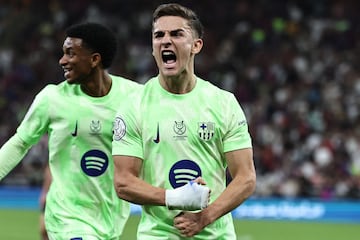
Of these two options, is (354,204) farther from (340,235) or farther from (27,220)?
(27,220)

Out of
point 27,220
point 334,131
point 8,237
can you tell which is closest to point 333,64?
point 334,131

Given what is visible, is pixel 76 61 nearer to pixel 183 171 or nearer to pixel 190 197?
pixel 183 171

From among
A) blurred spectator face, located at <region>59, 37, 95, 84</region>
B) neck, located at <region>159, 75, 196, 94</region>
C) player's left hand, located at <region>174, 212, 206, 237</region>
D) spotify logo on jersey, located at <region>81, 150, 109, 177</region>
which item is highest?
blurred spectator face, located at <region>59, 37, 95, 84</region>

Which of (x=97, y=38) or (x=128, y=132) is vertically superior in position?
(x=97, y=38)

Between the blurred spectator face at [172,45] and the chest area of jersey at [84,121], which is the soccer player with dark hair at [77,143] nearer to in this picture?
the chest area of jersey at [84,121]

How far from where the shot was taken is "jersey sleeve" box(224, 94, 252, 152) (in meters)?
6.18

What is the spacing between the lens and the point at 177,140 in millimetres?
6191

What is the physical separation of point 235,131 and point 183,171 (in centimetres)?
42

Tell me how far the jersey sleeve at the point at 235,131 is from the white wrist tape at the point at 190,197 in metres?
0.47

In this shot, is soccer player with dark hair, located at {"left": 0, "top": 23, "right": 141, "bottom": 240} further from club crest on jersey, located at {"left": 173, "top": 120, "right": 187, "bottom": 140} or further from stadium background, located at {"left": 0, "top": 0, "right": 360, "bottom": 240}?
stadium background, located at {"left": 0, "top": 0, "right": 360, "bottom": 240}

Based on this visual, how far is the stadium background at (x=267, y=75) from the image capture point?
22.0 m

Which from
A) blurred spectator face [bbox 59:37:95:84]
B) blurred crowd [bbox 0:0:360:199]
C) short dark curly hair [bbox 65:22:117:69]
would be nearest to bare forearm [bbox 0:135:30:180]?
blurred spectator face [bbox 59:37:95:84]

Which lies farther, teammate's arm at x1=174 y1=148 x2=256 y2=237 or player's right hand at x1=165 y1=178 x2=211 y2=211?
teammate's arm at x1=174 y1=148 x2=256 y2=237

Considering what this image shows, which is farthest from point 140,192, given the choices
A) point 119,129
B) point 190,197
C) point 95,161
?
point 95,161
